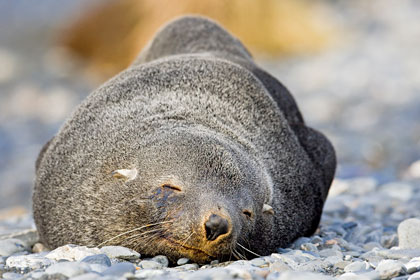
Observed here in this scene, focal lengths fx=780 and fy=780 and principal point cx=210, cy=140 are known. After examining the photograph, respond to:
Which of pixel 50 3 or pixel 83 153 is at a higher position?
pixel 50 3

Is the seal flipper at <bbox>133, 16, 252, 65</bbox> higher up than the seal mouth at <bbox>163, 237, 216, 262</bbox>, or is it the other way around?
the seal flipper at <bbox>133, 16, 252, 65</bbox>

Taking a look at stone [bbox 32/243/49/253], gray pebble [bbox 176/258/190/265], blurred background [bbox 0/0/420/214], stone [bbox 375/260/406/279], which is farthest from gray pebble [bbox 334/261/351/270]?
blurred background [bbox 0/0/420/214]

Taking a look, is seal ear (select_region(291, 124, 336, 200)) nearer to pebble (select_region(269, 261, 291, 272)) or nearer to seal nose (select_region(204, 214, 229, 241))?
pebble (select_region(269, 261, 291, 272))

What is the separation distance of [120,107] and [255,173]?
116 centimetres

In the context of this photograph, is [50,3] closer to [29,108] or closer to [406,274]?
[29,108]

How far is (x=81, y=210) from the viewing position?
5000 mm

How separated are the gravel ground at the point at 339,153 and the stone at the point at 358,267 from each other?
0.01 m

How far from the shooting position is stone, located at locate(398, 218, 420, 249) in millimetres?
5418

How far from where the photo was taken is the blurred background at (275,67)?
12672mm

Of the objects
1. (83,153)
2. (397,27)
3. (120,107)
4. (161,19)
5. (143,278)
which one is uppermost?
(397,27)

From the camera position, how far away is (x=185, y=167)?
4641mm

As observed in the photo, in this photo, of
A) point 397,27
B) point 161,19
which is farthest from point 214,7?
point 397,27

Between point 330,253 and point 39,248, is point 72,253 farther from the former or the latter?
point 330,253

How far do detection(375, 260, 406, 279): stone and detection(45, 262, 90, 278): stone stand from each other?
1.55m
